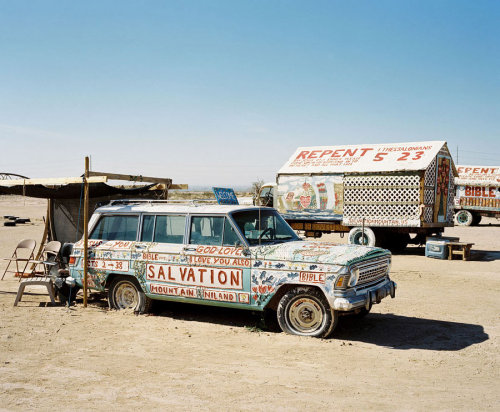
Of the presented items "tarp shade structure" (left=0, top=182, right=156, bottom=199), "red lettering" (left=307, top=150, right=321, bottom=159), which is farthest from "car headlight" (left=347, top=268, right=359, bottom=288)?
"red lettering" (left=307, top=150, right=321, bottom=159)

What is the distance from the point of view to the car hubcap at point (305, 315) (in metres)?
6.62

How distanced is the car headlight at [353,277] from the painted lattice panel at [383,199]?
1018 cm

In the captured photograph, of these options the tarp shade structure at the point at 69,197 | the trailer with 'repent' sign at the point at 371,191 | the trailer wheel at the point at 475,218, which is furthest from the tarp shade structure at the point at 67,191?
the trailer wheel at the point at 475,218

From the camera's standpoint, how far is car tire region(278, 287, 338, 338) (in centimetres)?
651

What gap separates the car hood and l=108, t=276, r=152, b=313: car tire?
226cm

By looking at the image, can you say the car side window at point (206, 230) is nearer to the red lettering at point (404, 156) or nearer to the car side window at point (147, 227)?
the car side window at point (147, 227)

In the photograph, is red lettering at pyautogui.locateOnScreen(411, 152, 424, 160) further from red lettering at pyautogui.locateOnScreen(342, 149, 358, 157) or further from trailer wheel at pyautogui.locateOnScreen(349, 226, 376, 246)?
trailer wheel at pyautogui.locateOnScreen(349, 226, 376, 246)

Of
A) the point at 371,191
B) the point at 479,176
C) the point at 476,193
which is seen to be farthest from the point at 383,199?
the point at 479,176

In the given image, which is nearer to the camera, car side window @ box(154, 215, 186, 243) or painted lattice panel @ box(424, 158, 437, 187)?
car side window @ box(154, 215, 186, 243)

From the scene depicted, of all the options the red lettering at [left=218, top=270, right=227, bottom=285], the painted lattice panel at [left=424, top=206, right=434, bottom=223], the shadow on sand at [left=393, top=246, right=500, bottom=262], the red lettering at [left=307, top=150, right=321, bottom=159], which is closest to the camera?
the red lettering at [left=218, top=270, right=227, bottom=285]

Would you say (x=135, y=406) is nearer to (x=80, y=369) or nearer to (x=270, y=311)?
(x=80, y=369)

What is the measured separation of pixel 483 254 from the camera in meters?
17.0

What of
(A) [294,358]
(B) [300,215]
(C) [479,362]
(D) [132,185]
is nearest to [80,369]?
(A) [294,358]

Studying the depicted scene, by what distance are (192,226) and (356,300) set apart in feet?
8.89
